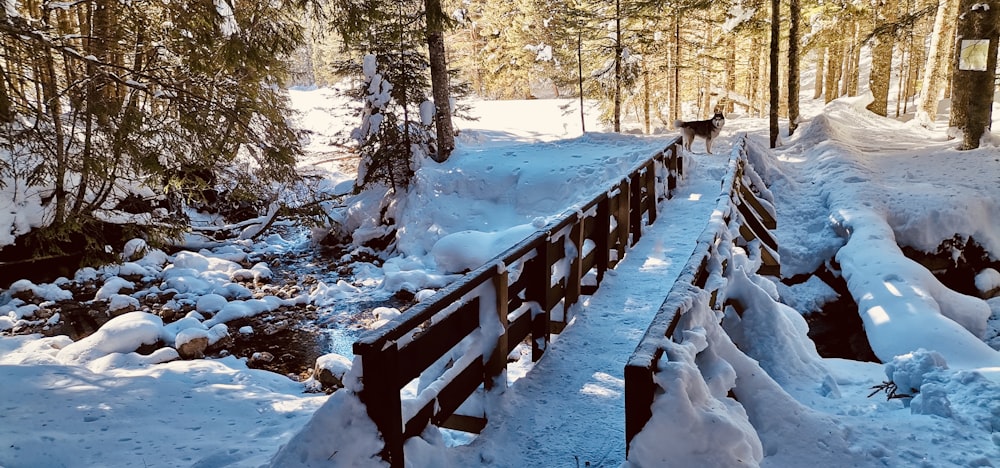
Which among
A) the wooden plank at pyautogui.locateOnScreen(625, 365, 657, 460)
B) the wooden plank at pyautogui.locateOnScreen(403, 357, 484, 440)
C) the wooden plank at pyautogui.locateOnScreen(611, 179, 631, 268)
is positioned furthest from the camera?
the wooden plank at pyautogui.locateOnScreen(611, 179, 631, 268)

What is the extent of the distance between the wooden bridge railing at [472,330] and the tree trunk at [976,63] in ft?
37.3

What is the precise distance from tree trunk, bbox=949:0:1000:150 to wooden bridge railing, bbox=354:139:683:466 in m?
11.4

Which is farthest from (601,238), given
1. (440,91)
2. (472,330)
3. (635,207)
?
(440,91)

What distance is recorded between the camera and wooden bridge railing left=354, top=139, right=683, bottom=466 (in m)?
3.09

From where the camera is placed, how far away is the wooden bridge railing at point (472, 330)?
10.1ft

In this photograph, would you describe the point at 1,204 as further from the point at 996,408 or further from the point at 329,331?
the point at 996,408

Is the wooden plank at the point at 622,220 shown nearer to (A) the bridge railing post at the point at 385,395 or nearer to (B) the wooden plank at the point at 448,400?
(B) the wooden plank at the point at 448,400

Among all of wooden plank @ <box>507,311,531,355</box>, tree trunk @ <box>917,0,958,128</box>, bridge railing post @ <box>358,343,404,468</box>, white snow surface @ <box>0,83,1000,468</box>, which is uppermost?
tree trunk @ <box>917,0,958,128</box>

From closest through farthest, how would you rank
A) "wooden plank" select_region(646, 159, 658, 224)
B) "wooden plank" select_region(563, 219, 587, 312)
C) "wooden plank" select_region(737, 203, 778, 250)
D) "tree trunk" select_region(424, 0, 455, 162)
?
"wooden plank" select_region(563, 219, 587, 312)
"wooden plank" select_region(737, 203, 778, 250)
"wooden plank" select_region(646, 159, 658, 224)
"tree trunk" select_region(424, 0, 455, 162)

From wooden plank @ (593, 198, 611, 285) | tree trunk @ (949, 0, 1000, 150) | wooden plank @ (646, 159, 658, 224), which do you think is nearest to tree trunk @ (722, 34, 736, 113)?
tree trunk @ (949, 0, 1000, 150)

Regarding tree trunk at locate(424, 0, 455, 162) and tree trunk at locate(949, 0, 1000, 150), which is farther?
tree trunk at locate(424, 0, 455, 162)

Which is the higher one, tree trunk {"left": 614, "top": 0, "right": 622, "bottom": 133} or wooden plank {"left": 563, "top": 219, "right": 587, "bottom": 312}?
tree trunk {"left": 614, "top": 0, "right": 622, "bottom": 133}

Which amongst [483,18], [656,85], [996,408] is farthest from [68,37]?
[483,18]

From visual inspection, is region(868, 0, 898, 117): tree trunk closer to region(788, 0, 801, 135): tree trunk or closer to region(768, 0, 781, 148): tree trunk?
region(788, 0, 801, 135): tree trunk
